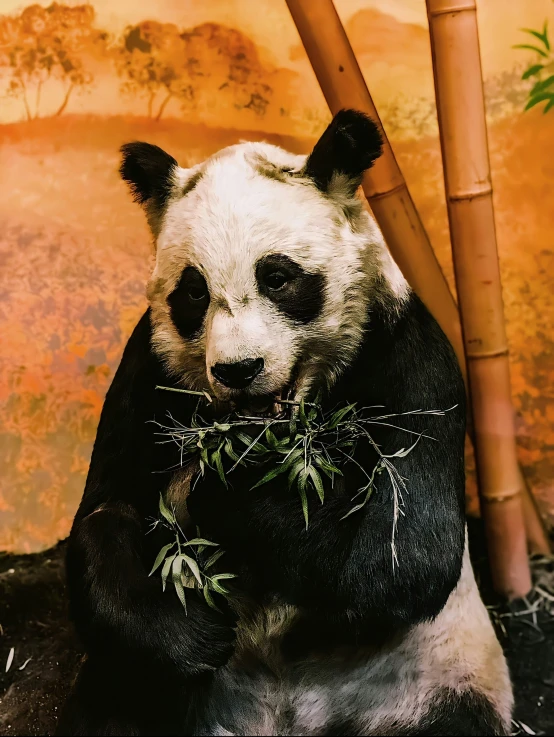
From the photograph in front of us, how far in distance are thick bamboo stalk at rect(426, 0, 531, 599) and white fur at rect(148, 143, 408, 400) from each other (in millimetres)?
409

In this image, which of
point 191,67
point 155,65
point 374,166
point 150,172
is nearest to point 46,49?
point 155,65

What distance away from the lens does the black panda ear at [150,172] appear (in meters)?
2.34

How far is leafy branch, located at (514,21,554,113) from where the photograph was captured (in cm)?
271

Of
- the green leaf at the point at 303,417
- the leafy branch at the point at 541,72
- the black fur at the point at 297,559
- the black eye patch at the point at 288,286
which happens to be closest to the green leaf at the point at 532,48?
the leafy branch at the point at 541,72

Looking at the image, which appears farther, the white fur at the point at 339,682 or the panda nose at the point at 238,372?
the white fur at the point at 339,682

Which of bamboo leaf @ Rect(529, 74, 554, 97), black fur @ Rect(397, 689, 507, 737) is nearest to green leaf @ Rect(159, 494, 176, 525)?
black fur @ Rect(397, 689, 507, 737)

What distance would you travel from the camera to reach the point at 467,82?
252 cm

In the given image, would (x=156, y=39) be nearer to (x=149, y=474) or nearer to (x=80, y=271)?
(x=80, y=271)

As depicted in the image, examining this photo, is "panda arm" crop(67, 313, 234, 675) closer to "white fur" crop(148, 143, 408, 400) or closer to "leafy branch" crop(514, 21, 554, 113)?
"white fur" crop(148, 143, 408, 400)

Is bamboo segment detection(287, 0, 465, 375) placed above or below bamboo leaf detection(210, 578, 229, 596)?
above

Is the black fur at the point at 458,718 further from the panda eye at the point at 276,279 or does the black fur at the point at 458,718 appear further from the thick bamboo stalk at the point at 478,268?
the panda eye at the point at 276,279

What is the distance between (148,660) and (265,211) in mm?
1266

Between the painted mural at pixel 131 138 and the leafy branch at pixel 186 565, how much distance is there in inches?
30.2

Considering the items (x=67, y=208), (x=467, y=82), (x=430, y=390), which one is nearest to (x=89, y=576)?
(x=430, y=390)
